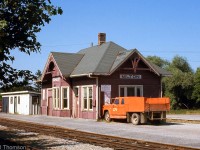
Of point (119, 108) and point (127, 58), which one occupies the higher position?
point (127, 58)

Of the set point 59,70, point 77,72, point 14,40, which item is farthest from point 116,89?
point 14,40

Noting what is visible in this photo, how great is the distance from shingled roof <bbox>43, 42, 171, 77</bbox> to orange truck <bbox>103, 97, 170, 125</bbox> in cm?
407

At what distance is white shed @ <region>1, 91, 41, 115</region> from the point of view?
4466cm

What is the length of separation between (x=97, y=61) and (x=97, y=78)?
2.41m

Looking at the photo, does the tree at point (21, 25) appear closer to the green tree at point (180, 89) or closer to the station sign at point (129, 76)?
the station sign at point (129, 76)

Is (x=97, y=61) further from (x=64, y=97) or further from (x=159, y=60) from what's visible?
(x=159, y=60)

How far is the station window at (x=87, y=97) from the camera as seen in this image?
29.8 meters

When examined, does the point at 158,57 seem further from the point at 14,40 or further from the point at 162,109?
the point at 14,40

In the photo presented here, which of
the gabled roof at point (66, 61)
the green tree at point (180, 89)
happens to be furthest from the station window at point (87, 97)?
→ the green tree at point (180, 89)

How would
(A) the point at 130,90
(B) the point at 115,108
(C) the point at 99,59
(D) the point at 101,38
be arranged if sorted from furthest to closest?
(D) the point at 101,38
(C) the point at 99,59
(A) the point at 130,90
(B) the point at 115,108

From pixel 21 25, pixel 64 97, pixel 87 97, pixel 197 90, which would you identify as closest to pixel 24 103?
Answer: pixel 64 97

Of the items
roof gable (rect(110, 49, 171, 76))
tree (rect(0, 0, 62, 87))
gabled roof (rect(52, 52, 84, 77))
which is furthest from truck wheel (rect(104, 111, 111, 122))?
tree (rect(0, 0, 62, 87))

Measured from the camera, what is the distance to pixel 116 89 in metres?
29.5

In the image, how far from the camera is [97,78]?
28578 millimetres
